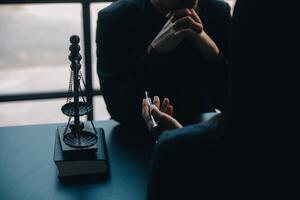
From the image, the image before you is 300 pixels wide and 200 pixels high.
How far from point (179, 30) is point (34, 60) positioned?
3.05 m

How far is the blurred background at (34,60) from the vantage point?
3.38m

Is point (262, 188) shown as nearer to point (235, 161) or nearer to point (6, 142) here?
point (235, 161)

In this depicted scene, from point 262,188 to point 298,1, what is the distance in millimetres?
318

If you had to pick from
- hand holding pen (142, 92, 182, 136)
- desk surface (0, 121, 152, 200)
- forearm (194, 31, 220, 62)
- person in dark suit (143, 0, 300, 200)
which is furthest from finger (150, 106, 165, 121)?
forearm (194, 31, 220, 62)

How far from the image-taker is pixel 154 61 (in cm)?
159

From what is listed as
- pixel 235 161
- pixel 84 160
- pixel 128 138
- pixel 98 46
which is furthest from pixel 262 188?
pixel 98 46

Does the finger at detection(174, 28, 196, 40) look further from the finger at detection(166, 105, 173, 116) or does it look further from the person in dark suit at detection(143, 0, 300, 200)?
the person in dark suit at detection(143, 0, 300, 200)

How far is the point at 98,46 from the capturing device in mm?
1781

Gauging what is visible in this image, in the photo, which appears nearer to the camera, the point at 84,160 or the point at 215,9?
the point at 84,160

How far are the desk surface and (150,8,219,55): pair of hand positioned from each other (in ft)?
1.07

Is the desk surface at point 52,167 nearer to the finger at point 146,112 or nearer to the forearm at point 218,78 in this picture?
the finger at point 146,112

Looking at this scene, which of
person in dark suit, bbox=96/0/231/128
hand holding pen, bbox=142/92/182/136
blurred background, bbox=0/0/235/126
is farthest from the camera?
blurred background, bbox=0/0/235/126

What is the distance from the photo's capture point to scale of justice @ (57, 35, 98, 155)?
1235 mm

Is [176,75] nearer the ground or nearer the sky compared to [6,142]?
nearer the sky
